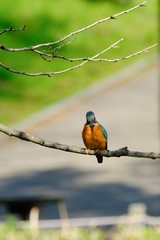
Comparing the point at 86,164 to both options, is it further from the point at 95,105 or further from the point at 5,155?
the point at 95,105

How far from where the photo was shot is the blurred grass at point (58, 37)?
918 inches

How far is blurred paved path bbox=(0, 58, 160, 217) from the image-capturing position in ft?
54.3

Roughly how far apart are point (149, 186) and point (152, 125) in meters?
4.95

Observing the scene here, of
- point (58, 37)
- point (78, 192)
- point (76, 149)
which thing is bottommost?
point (76, 149)

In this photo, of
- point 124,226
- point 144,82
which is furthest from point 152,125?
point 124,226

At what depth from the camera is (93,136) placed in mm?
5941

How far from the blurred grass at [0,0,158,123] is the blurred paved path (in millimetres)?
464

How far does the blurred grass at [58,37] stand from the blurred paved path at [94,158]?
0.46 metres

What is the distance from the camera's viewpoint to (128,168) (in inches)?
723

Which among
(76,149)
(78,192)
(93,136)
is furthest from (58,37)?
(76,149)

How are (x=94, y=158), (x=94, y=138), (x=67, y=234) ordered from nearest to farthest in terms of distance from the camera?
(x=94, y=138)
(x=67, y=234)
(x=94, y=158)

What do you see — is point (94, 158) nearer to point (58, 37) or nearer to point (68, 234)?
point (68, 234)

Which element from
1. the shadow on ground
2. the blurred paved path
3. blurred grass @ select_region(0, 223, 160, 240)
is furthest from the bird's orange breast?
the blurred paved path

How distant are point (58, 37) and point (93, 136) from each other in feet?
75.2
